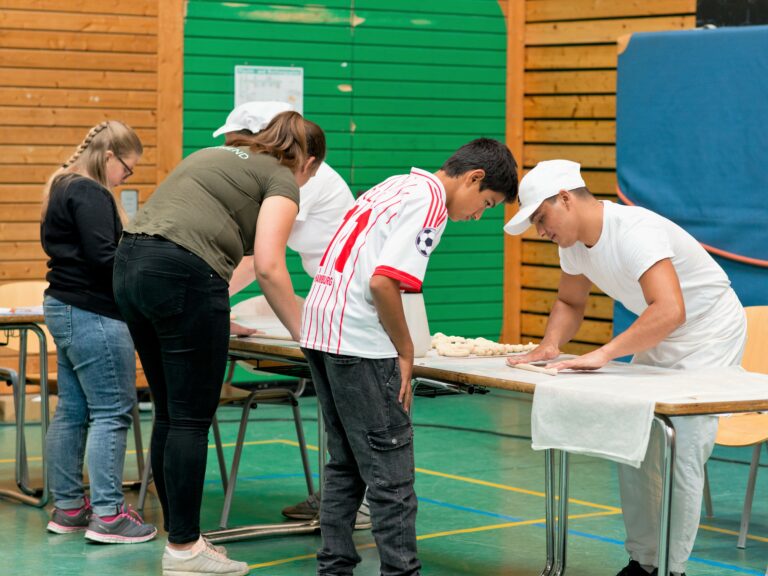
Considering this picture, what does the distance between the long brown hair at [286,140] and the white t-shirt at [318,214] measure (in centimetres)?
88

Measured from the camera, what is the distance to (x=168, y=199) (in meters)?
3.88

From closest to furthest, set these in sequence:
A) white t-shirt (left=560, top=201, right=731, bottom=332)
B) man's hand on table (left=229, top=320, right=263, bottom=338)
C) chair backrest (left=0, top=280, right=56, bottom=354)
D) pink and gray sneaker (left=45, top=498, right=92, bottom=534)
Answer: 1. white t-shirt (left=560, top=201, right=731, bottom=332)
2. man's hand on table (left=229, top=320, right=263, bottom=338)
3. pink and gray sneaker (left=45, top=498, right=92, bottom=534)
4. chair backrest (left=0, top=280, right=56, bottom=354)

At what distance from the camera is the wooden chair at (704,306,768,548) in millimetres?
4609

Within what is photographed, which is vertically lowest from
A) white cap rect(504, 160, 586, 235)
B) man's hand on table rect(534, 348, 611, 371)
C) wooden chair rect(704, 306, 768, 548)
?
wooden chair rect(704, 306, 768, 548)

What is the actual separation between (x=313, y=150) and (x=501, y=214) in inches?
195

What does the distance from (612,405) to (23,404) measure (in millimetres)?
2903

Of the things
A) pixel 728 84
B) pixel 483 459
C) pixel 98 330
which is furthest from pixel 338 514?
pixel 728 84

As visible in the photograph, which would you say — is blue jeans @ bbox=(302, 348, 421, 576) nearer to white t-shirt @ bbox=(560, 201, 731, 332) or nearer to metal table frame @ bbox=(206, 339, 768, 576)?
metal table frame @ bbox=(206, 339, 768, 576)

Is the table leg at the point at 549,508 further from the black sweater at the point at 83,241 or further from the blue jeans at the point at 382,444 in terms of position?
the black sweater at the point at 83,241

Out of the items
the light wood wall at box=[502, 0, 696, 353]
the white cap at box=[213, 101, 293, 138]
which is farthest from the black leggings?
the light wood wall at box=[502, 0, 696, 353]

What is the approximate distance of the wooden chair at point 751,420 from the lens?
15.1ft

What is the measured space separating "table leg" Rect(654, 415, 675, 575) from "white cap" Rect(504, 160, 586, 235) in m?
0.77

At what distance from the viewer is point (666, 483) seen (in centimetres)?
328

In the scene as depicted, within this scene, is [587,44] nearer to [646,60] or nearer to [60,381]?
[646,60]
